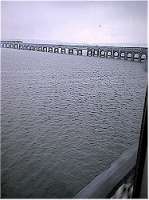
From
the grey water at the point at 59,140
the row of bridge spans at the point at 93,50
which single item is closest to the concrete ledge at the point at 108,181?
the grey water at the point at 59,140

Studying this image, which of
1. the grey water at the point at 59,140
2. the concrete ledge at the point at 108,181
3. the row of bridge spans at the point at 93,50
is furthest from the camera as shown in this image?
the row of bridge spans at the point at 93,50

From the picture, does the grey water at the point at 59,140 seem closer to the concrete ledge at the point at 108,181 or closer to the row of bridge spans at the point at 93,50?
the concrete ledge at the point at 108,181

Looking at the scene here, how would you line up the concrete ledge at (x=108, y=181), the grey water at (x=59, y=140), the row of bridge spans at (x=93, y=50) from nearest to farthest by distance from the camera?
the concrete ledge at (x=108, y=181) → the grey water at (x=59, y=140) → the row of bridge spans at (x=93, y=50)

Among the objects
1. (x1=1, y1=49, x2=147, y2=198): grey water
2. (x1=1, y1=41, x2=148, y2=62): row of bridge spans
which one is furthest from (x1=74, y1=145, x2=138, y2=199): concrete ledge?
(x1=1, y1=41, x2=148, y2=62): row of bridge spans

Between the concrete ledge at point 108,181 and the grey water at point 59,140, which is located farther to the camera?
the grey water at point 59,140

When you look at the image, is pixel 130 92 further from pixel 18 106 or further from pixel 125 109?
pixel 18 106

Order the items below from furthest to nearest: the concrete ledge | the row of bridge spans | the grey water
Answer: the row of bridge spans, the grey water, the concrete ledge

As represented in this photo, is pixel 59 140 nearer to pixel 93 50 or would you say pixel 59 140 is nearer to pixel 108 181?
pixel 108 181

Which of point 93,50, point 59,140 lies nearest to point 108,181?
point 59,140

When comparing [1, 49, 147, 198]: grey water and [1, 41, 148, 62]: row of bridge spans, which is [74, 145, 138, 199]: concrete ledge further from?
[1, 41, 148, 62]: row of bridge spans
